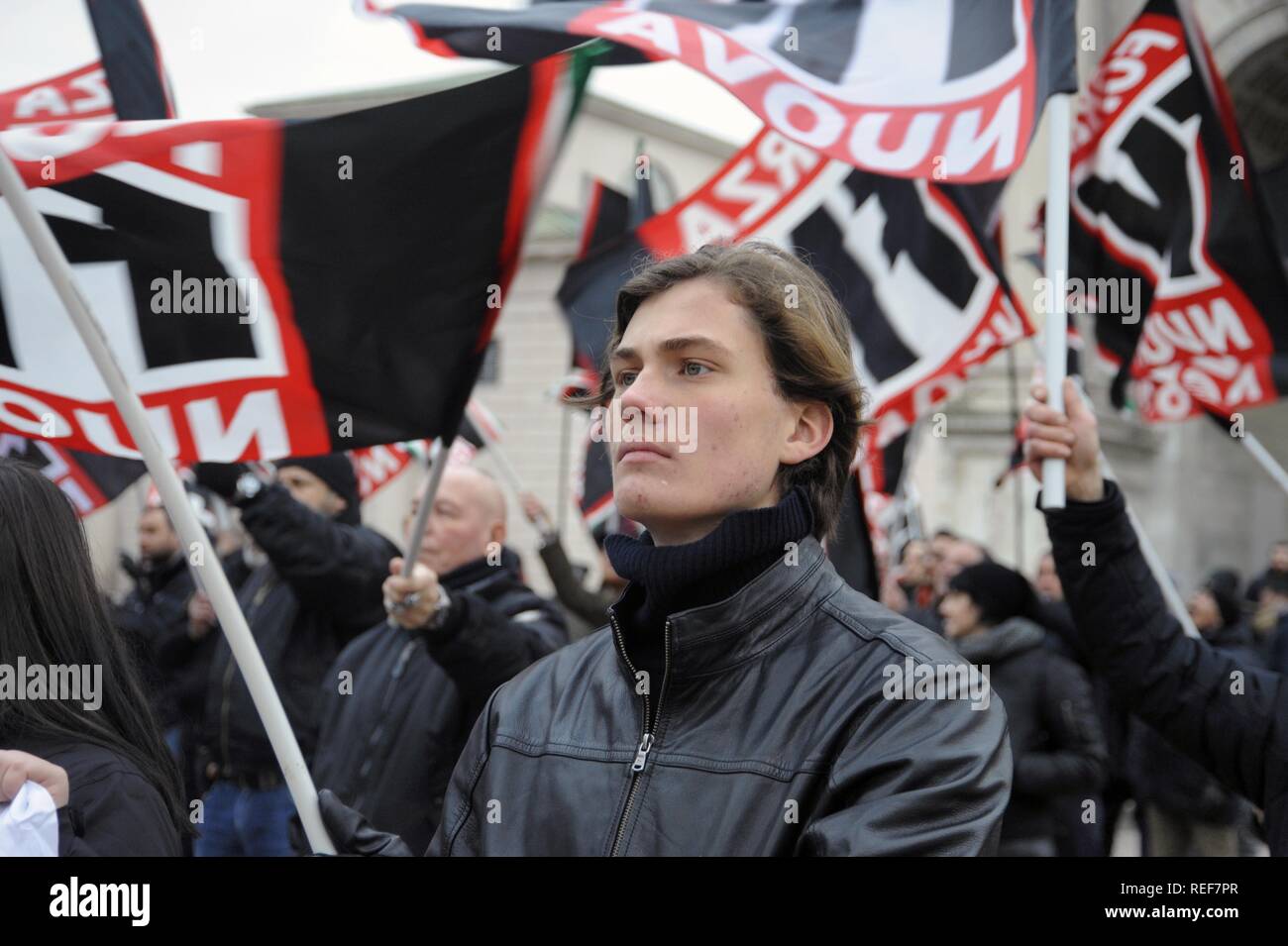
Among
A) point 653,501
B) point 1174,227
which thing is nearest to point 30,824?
point 653,501

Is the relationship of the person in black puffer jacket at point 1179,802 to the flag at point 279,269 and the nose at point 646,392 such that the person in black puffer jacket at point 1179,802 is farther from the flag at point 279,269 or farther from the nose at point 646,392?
Answer: the nose at point 646,392

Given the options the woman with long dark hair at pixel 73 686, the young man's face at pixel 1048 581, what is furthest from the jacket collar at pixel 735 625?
the young man's face at pixel 1048 581

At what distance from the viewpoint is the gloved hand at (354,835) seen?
2682mm

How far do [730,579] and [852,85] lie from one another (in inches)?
109

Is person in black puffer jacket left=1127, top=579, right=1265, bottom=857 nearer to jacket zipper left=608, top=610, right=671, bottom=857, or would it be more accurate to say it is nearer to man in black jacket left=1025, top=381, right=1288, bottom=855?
man in black jacket left=1025, top=381, right=1288, bottom=855

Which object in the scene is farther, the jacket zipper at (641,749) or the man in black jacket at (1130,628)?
the man in black jacket at (1130,628)

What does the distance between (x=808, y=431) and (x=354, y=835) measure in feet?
3.30

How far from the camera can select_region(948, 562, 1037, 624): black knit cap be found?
6.71 metres

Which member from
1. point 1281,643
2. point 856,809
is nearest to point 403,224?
point 856,809

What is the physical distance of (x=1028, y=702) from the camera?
6.34 meters
